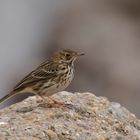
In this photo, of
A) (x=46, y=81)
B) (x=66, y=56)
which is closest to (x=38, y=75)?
(x=46, y=81)

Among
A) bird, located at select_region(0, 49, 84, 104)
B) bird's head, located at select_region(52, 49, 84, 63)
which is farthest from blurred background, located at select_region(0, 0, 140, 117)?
bird, located at select_region(0, 49, 84, 104)

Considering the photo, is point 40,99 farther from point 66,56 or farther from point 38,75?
point 66,56

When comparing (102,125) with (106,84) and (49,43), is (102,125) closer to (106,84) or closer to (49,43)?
(106,84)

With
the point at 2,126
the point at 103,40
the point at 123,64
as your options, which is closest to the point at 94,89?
the point at 123,64

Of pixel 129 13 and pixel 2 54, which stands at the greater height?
pixel 129 13

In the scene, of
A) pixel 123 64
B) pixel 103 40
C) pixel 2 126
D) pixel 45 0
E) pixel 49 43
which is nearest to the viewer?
pixel 2 126

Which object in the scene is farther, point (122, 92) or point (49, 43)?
point (49, 43)
